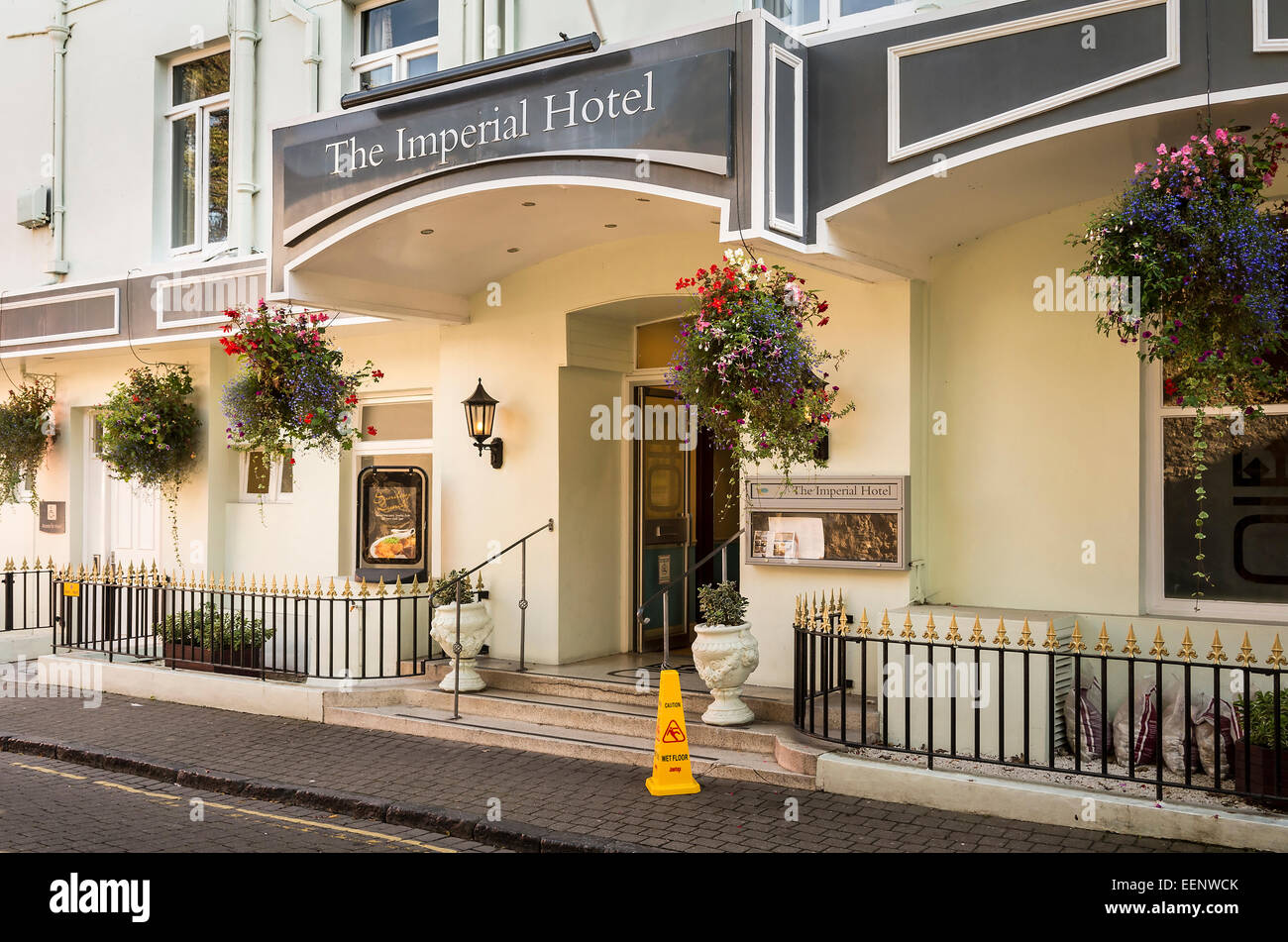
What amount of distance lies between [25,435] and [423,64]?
7371 mm

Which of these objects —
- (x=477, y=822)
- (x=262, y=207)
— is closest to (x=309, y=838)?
(x=477, y=822)

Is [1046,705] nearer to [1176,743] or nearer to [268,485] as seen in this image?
[1176,743]

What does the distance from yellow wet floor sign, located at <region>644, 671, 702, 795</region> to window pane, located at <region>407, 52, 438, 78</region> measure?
7615 mm

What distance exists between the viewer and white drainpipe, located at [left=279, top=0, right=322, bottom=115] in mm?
12469

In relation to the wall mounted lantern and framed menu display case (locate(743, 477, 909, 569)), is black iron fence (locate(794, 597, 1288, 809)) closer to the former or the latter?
framed menu display case (locate(743, 477, 909, 569))

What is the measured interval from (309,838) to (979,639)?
434 cm

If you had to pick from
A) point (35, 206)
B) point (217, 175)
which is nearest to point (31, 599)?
point (35, 206)

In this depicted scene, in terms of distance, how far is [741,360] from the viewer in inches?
295

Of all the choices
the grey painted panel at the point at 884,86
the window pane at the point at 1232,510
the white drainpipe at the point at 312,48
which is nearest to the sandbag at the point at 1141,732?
the window pane at the point at 1232,510

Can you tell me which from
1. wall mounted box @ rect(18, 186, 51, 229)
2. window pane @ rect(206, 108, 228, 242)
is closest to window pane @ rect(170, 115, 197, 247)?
window pane @ rect(206, 108, 228, 242)

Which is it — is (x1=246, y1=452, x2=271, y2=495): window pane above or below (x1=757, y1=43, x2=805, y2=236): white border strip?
below

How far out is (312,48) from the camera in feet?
40.9

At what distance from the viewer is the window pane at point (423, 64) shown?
1204 centimetres
